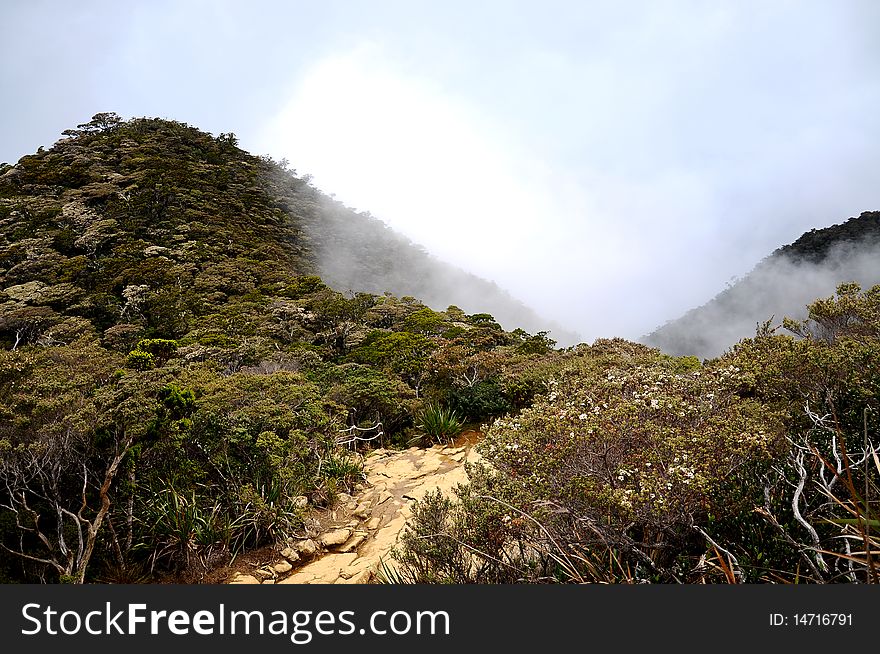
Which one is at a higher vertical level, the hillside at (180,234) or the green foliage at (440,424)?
the hillside at (180,234)

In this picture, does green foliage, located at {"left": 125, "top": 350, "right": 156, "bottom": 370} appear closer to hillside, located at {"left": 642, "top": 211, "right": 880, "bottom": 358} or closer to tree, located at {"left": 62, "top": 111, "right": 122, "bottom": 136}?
hillside, located at {"left": 642, "top": 211, "right": 880, "bottom": 358}

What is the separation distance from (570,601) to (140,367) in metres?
7.14

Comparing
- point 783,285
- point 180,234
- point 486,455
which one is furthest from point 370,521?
point 783,285

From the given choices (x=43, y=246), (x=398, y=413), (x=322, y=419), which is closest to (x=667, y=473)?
(x=322, y=419)

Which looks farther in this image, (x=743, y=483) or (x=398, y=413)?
(x=398, y=413)

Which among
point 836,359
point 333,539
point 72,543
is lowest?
point 333,539

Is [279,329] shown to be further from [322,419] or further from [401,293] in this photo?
[401,293]

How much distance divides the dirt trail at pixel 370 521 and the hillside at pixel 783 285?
29.5m

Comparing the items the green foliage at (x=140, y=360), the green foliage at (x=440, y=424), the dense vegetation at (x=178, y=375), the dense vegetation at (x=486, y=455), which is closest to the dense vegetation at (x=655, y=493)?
the dense vegetation at (x=486, y=455)

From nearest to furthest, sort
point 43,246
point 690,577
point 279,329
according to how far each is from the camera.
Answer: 1. point 690,577
2. point 279,329
3. point 43,246

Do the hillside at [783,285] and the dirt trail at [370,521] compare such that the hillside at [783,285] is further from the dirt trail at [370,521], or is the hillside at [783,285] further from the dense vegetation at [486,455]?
the dirt trail at [370,521]

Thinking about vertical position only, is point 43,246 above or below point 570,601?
above

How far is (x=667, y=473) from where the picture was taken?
3.78 meters

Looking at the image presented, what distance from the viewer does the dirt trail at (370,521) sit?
6348 millimetres
